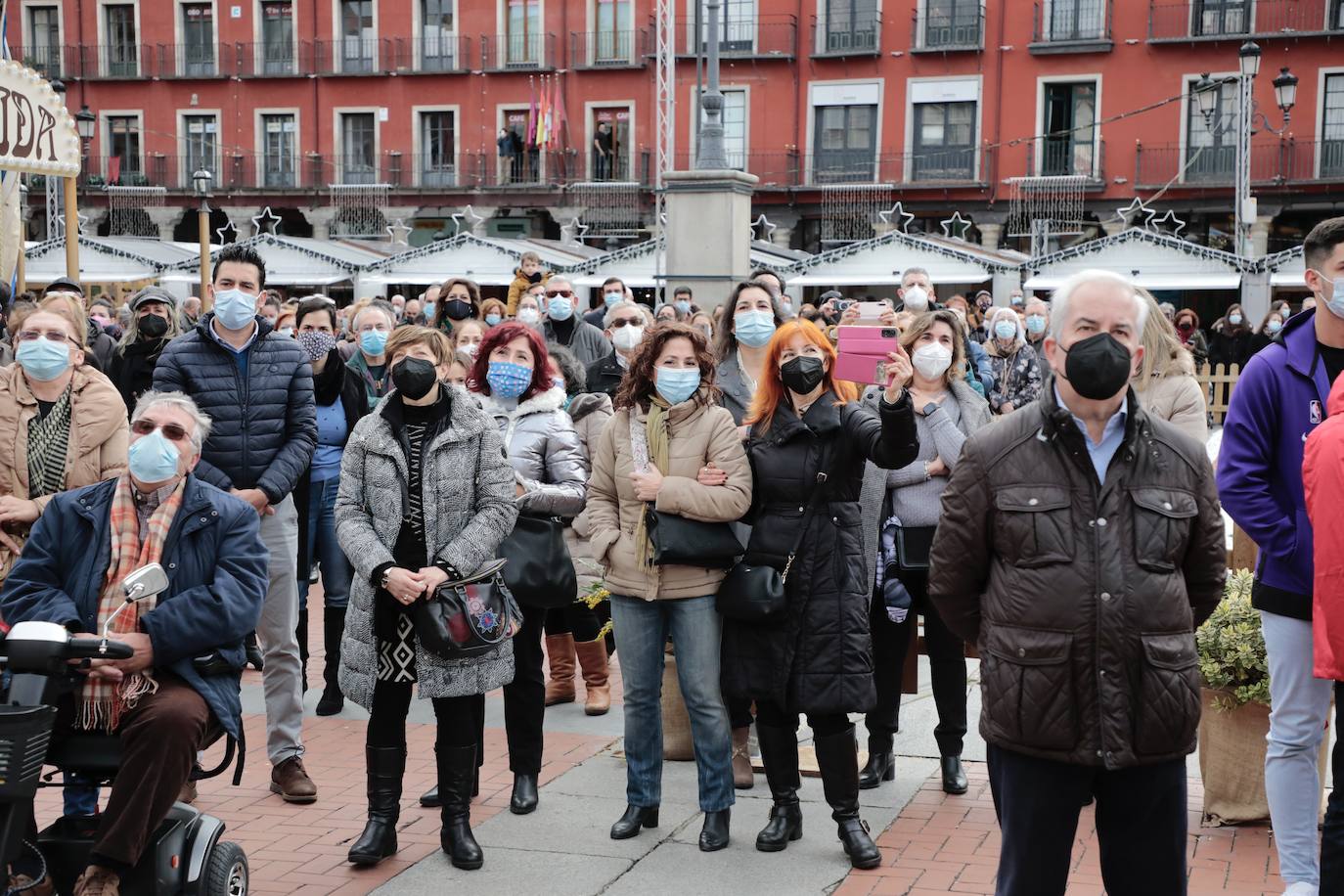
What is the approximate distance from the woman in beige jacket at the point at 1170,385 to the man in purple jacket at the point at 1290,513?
1.27 m

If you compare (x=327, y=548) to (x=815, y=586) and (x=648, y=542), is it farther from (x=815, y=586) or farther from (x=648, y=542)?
(x=815, y=586)

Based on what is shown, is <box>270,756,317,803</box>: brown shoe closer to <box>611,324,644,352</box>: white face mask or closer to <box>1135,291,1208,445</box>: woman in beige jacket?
<box>1135,291,1208,445</box>: woman in beige jacket

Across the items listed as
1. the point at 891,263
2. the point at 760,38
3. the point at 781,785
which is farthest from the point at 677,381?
the point at 760,38

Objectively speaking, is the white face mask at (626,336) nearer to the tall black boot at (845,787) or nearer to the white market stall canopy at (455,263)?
the tall black boot at (845,787)

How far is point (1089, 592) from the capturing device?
→ 3494mm

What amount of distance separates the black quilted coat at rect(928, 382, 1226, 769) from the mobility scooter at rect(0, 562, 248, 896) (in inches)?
93.7

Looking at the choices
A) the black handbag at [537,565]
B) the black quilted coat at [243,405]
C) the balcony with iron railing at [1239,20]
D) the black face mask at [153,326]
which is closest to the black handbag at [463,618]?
the black handbag at [537,565]

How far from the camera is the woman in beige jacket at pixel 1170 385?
19.2 ft

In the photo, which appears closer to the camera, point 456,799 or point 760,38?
point 456,799

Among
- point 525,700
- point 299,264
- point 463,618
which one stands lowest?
point 525,700

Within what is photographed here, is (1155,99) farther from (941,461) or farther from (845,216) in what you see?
(941,461)

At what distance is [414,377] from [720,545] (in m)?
1.24

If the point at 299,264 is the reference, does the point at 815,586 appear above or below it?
below

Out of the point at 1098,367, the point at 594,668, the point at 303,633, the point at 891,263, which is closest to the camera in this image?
the point at 1098,367
